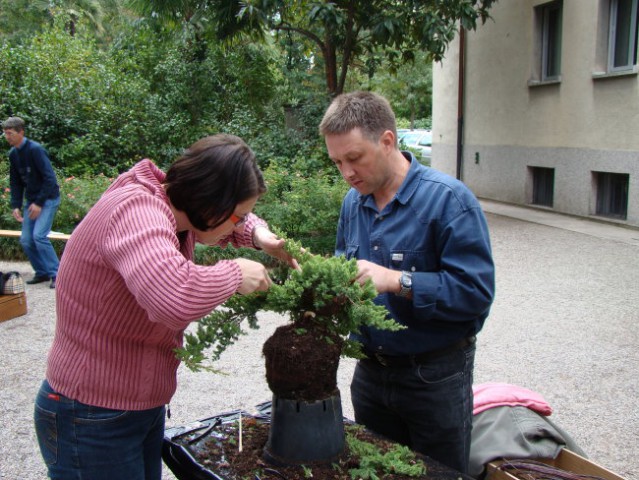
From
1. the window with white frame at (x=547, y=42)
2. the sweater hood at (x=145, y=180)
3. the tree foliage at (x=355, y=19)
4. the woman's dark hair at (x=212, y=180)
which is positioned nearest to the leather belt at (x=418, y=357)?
the woman's dark hair at (x=212, y=180)

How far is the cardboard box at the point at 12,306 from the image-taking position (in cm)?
627

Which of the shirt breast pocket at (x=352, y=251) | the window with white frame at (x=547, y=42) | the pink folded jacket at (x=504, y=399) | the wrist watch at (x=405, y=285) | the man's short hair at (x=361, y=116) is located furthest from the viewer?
the window with white frame at (x=547, y=42)

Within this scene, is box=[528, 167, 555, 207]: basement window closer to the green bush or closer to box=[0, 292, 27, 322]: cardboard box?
the green bush

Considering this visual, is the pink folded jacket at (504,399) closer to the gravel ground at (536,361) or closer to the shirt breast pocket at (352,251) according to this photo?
the shirt breast pocket at (352,251)

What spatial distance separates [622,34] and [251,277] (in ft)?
36.3

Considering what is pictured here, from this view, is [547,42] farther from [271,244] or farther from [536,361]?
[271,244]

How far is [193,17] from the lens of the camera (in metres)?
10.4

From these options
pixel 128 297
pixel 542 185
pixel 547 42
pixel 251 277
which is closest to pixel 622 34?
pixel 547 42

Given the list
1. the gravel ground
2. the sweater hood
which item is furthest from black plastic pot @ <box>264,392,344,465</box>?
the gravel ground

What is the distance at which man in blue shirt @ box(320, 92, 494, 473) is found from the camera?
208cm

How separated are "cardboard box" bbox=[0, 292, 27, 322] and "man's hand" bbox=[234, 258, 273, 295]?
536 centimetres

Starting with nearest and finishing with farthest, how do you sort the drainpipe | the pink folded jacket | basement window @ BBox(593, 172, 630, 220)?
the pink folded jacket
basement window @ BBox(593, 172, 630, 220)
the drainpipe

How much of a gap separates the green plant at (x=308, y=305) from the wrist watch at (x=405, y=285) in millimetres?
123

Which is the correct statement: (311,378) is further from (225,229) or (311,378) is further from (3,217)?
(3,217)
